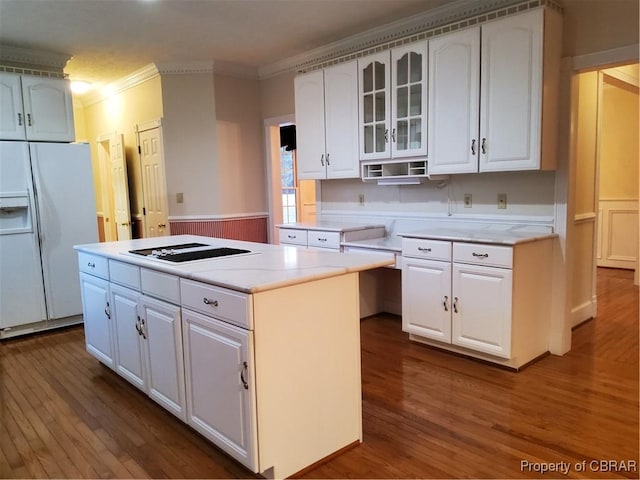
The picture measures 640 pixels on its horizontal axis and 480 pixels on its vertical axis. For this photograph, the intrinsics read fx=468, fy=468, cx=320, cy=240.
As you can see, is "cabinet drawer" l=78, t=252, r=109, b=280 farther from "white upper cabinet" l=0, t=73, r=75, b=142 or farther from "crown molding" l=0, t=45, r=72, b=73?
"crown molding" l=0, t=45, r=72, b=73

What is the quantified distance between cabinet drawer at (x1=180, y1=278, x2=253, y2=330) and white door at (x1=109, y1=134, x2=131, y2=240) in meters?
3.85

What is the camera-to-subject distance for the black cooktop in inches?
98.4

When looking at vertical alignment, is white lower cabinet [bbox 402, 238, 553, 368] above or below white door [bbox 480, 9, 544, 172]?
below

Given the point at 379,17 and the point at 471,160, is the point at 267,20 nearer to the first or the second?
the point at 379,17

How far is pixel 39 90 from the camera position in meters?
4.14

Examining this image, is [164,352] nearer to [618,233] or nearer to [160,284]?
[160,284]

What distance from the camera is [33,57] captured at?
441cm

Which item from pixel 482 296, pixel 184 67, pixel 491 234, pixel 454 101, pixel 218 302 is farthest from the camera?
pixel 184 67

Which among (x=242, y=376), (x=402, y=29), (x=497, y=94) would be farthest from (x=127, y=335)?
(x=402, y=29)

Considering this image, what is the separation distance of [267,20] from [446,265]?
8.03 feet


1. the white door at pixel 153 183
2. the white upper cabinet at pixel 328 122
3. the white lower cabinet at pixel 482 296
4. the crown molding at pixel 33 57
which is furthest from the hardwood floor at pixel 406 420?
the crown molding at pixel 33 57

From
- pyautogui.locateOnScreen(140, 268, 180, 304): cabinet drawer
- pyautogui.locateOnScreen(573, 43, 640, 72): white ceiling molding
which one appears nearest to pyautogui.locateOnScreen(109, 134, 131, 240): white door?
pyautogui.locateOnScreen(140, 268, 180, 304): cabinet drawer

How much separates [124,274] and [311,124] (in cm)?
238

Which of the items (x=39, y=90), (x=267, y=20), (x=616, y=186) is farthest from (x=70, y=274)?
(x=616, y=186)
